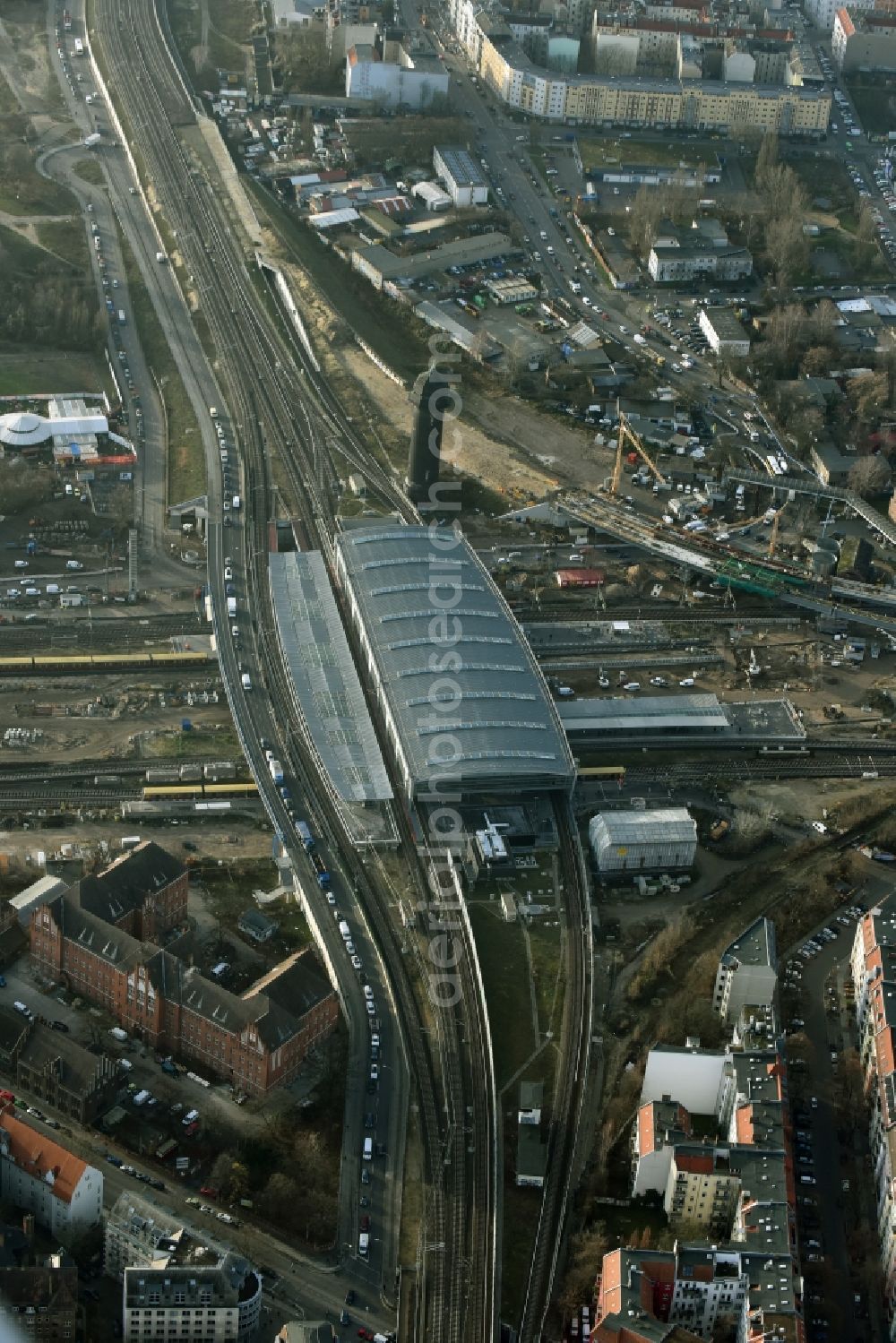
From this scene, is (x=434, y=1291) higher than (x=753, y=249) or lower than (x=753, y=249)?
lower

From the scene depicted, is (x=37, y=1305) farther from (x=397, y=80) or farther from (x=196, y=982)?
(x=397, y=80)

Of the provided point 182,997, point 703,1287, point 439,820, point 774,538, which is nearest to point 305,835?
point 439,820

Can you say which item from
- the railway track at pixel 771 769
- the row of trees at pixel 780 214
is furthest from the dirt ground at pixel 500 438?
the row of trees at pixel 780 214

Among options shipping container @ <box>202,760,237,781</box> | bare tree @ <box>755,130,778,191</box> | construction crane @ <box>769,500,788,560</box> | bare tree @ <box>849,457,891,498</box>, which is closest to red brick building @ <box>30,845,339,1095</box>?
shipping container @ <box>202,760,237,781</box>

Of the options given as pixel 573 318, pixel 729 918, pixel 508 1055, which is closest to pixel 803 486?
pixel 573 318

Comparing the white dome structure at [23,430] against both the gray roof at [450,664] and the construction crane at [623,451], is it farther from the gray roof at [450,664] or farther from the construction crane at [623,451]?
the construction crane at [623,451]

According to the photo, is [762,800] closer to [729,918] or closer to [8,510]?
[729,918]

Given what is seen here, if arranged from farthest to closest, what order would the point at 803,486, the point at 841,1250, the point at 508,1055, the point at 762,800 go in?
1. the point at 803,486
2. the point at 762,800
3. the point at 508,1055
4. the point at 841,1250

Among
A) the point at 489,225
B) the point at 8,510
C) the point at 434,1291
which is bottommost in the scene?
the point at 434,1291
